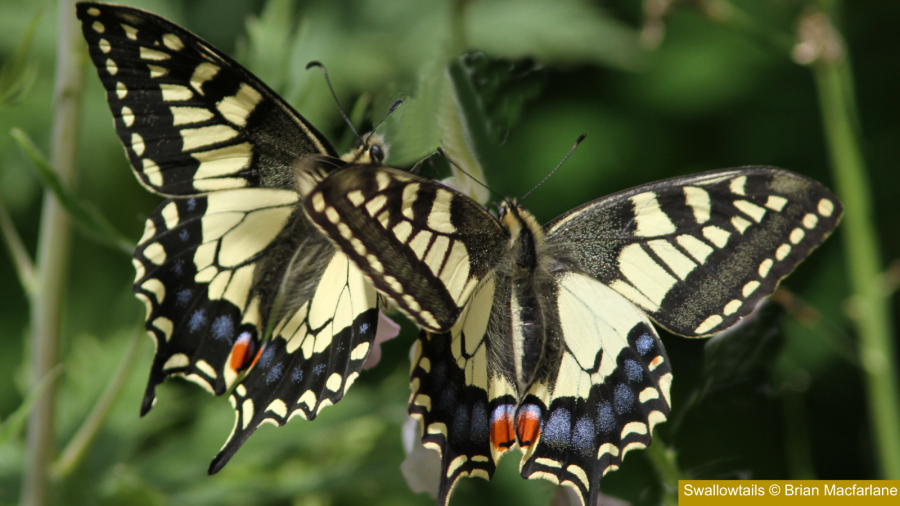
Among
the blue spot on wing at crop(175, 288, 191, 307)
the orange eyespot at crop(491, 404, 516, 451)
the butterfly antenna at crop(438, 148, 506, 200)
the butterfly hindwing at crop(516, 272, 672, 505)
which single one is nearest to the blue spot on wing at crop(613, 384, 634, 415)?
the butterfly hindwing at crop(516, 272, 672, 505)

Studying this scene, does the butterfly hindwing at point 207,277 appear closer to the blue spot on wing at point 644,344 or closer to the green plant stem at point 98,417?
the green plant stem at point 98,417

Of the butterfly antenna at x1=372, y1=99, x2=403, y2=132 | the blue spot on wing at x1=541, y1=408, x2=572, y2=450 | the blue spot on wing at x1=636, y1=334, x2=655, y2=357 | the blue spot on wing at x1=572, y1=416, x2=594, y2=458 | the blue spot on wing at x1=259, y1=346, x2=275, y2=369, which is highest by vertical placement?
the butterfly antenna at x1=372, y1=99, x2=403, y2=132

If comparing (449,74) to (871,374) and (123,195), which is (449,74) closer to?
(871,374)

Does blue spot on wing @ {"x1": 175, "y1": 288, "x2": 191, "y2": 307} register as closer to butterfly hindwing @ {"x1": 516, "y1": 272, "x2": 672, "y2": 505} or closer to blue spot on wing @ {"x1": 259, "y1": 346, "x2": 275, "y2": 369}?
blue spot on wing @ {"x1": 259, "y1": 346, "x2": 275, "y2": 369}

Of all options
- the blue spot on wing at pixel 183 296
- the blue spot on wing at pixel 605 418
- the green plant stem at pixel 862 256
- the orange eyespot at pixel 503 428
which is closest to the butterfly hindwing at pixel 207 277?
the blue spot on wing at pixel 183 296

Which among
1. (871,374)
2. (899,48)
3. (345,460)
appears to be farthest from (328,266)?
(899,48)

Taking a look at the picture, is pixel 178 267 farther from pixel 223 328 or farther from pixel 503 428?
pixel 503 428

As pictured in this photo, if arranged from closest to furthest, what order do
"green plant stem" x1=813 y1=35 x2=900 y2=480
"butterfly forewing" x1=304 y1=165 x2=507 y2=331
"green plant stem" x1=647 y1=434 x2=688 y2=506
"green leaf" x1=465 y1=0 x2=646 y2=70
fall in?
"butterfly forewing" x1=304 y1=165 x2=507 y2=331 < "green plant stem" x1=647 y1=434 x2=688 y2=506 < "green plant stem" x1=813 y1=35 x2=900 y2=480 < "green leaf" x1=465 y1=0 x2=646 y2=70
